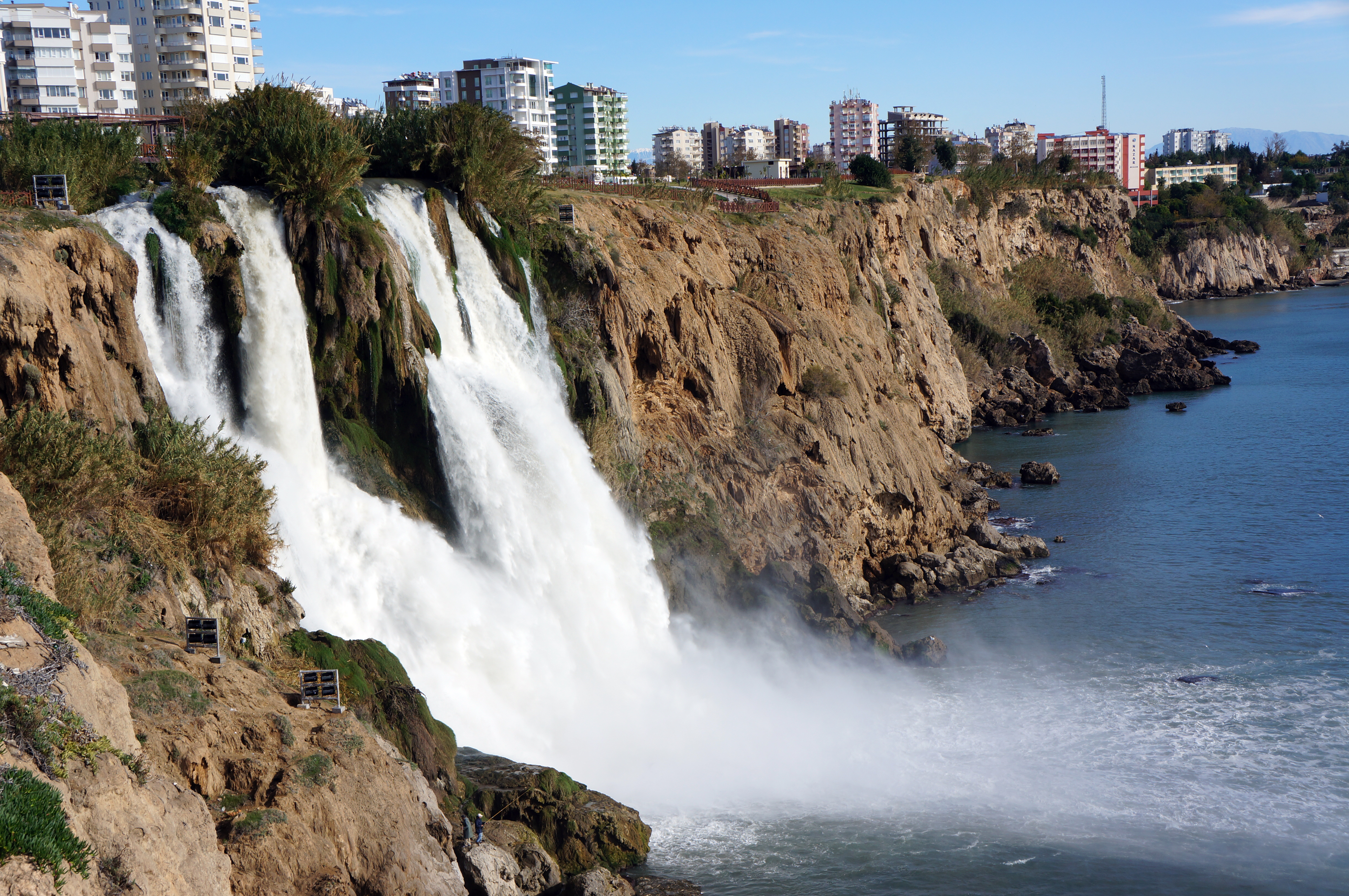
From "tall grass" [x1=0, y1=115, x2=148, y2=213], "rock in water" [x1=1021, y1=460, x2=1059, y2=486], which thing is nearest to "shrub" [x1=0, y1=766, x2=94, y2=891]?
"tall grass" [x1=0, y1=115, x2=148, y2=213]

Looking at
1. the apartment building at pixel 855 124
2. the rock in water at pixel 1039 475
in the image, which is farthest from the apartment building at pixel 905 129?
the rock in water at pixel 1039 475

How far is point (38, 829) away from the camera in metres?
8.88

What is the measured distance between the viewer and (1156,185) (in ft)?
608

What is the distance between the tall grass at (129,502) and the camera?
15.2 metres

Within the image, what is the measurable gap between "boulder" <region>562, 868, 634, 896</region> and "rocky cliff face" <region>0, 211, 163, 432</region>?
9586 mm

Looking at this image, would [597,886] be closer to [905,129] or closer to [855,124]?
[905,129]

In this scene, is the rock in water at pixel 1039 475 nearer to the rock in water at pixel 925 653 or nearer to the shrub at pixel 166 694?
the rock in water at pixel 925 653

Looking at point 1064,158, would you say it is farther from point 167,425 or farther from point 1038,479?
point 167,425

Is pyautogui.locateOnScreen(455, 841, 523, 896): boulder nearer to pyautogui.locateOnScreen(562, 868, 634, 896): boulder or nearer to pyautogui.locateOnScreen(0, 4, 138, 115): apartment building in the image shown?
pyautogui.locateOnScreen(562, 868, 634, 896): boulder

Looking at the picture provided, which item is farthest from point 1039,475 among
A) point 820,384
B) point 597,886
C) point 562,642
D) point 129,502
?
point 129,502

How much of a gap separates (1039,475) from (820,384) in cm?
1511

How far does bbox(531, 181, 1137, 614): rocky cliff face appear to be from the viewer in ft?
103

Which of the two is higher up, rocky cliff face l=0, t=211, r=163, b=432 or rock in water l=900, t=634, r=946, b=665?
rocky cliff face l=0, t=211, r=163, b=432

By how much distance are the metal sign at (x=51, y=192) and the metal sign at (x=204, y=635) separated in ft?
29.9
